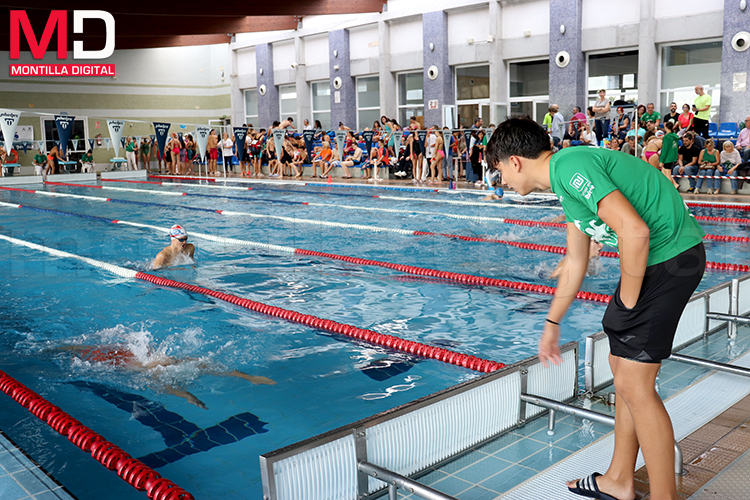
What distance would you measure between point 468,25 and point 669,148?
8.89 meters

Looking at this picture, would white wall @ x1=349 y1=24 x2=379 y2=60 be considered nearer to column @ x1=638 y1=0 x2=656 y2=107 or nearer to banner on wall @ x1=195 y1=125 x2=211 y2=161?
banner on wall @ x1=195 y1=125 x2=211 y2=161

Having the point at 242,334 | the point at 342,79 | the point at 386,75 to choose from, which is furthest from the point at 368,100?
the point at 242,334

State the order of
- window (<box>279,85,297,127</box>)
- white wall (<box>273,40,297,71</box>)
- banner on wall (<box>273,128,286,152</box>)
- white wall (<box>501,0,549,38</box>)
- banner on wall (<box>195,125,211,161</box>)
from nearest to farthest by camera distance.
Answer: white wall (<box>501,0,549,38</box>) → banner on wall (<box>273,128,286,152</box>) → banner on wall (<box>195,125,211,161</box>) → white wall (<box>273,40,297,71</box>) → window (<box>279,85,297,127</box>)

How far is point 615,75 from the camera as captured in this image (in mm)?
16312

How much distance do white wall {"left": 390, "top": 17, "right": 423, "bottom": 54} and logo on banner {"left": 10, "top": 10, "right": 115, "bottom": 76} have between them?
330 inches

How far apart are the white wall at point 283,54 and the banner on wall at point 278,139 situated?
238 inches

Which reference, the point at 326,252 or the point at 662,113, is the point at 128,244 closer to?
the point at 326,252

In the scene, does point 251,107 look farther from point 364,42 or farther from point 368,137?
point 368,137

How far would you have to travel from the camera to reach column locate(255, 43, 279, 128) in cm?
2462

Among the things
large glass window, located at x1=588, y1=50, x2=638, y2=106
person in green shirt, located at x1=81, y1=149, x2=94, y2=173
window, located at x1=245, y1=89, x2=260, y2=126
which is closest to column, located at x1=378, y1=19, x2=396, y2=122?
large glass window, located at x1=588, y1=50, x2=638, y2=106

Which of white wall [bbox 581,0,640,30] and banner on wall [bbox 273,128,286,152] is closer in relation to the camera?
white wall [bbox 581,0,640,30]

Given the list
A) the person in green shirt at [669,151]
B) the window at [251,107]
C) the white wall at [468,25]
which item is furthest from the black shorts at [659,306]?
the window at [251,107]

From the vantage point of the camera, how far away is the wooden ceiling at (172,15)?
17.0 m

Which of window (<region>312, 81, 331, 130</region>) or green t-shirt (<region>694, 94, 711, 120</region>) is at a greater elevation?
window (<region>312, 81, 331, 130</region>)
